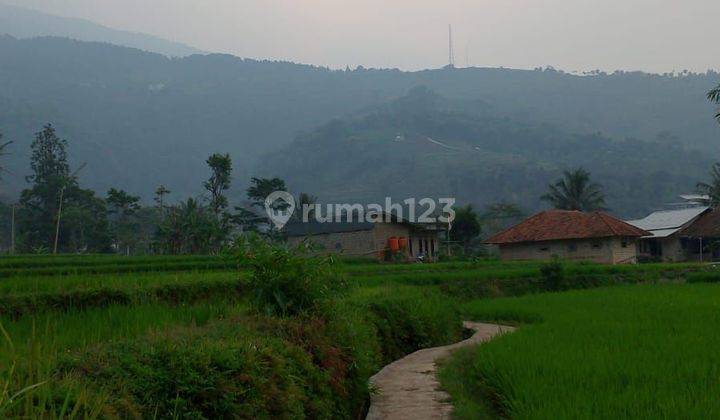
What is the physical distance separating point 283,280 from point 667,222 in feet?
158

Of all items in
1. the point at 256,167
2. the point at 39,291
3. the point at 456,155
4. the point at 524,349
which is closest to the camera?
the point at 524,349

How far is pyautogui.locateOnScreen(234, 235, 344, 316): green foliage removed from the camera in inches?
310

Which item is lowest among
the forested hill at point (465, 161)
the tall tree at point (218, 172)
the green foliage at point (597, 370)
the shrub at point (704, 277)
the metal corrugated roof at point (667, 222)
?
the green foliage at point (597, 370)

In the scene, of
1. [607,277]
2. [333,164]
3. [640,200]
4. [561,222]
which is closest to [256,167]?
[333,164]

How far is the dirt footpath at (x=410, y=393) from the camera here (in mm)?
7199

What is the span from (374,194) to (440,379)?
100 metres

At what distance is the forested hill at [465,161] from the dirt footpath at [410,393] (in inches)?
3382

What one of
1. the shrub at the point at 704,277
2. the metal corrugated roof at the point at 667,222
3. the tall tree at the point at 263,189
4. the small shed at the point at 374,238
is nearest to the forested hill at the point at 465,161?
the metal corrugated roof at the point at 667,222

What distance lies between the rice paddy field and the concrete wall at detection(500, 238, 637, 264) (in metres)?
26.2

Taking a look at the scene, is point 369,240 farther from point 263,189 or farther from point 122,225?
point 122,225

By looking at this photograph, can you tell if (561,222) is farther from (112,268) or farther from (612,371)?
(612,371)

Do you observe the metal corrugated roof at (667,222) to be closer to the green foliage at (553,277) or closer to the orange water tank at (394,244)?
the orange water tank at (394,244)

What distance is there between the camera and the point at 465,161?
398 feet

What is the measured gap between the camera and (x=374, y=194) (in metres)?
109
